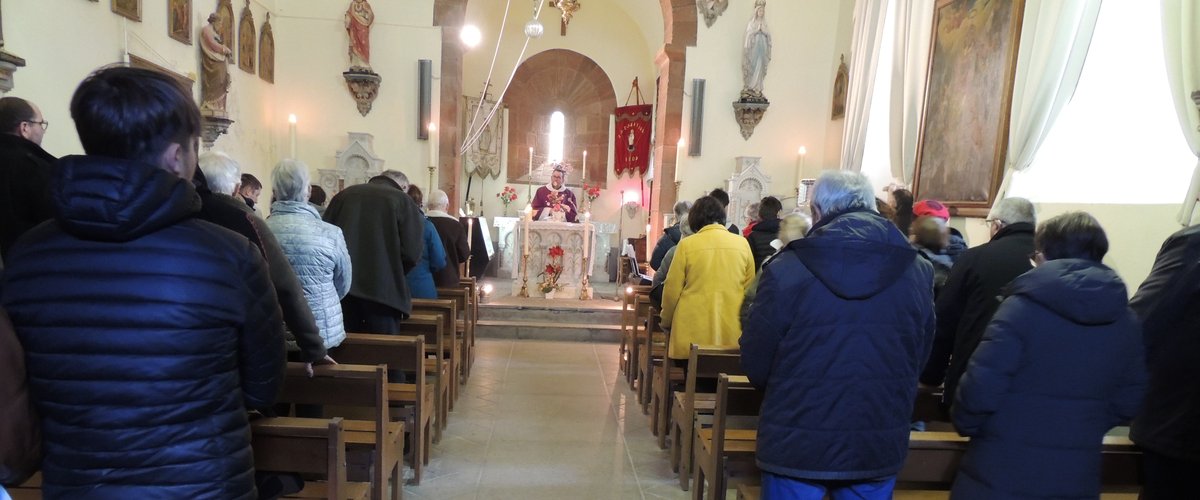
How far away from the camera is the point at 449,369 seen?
14.7ft

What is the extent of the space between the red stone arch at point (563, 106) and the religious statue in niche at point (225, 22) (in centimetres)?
644

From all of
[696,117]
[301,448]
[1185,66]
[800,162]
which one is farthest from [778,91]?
[301,448]

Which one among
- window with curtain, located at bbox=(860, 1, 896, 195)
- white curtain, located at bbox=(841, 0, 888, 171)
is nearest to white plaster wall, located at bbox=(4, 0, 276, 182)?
white curtain, located at bbox=(841, 0, 888, 171)

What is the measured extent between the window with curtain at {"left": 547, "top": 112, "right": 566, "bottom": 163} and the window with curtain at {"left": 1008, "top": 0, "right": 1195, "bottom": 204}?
993 cm

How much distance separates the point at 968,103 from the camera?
19.1 feet

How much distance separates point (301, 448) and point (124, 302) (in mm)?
867

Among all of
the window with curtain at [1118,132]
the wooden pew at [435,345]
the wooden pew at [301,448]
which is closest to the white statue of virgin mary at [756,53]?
the window with curtain at [1118,132]

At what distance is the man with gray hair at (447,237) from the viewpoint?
5105mm

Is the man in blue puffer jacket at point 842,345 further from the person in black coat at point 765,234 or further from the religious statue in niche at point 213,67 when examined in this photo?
the religious statue in niche at point 213,67

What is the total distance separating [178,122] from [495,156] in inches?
475

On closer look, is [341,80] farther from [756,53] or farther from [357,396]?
[357,396]

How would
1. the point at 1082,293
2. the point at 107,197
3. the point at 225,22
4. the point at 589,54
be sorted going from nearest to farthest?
1. the point at 107,197
2. the point at 1082,293
3. the point at 225,22
4. the point at 589,54

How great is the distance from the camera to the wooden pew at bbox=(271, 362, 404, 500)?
2.47m

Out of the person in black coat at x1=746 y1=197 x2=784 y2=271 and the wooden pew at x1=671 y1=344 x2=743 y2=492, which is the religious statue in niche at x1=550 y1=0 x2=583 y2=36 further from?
the wooden pew at x1=671 y1=344 x2=743 y2=492
